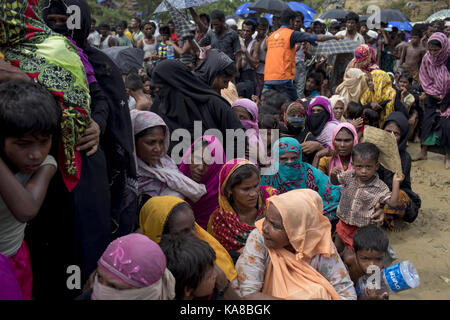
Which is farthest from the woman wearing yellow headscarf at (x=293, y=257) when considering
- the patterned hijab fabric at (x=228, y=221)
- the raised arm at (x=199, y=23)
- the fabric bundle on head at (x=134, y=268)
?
the raised arm at (x=199, y=23)

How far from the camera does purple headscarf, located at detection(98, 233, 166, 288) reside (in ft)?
5.36

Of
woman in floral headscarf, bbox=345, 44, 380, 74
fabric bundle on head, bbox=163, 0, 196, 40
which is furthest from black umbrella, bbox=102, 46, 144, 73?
woman in floral headscarf, bbox=345, 44, 380, 74

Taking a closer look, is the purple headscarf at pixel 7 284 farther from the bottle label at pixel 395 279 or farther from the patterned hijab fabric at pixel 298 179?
the patterned hijab fabric at pixel 298 179

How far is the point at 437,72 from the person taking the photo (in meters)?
6.96

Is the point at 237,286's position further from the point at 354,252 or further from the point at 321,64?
the point at 321,64

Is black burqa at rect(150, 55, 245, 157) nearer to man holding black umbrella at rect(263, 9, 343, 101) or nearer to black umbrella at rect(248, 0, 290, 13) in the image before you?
man holding black umbrella at rect(263, 9, 343, 101)

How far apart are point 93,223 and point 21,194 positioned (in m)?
0.52

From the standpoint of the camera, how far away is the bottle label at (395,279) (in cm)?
234

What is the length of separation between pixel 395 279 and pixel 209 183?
1.46 m

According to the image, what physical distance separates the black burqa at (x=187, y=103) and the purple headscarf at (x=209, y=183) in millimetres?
331

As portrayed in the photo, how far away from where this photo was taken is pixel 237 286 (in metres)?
2.38

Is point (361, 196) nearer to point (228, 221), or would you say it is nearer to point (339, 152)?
point (339, 152)

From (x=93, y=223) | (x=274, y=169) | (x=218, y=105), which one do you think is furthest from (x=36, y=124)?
(x=274, y=169)

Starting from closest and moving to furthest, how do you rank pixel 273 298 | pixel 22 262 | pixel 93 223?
pixel 22 262, pixel 93 223, pixel 273 298
